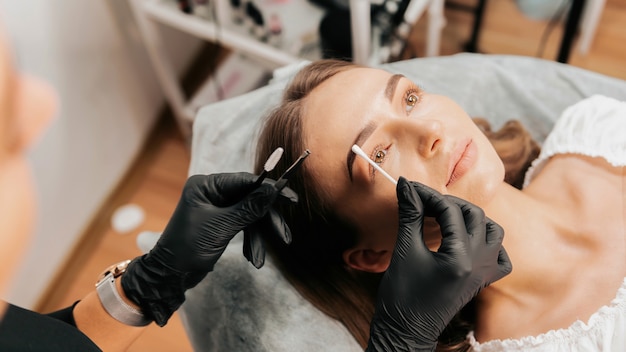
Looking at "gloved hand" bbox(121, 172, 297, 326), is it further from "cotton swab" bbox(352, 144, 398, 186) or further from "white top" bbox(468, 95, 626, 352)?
"white top" bbox(468, 95, 626, 352)

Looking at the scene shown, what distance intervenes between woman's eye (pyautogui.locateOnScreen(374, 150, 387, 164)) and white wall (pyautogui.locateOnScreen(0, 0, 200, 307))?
107 cm

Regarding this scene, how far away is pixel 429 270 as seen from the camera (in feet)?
2.84

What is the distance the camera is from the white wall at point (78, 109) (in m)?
1.62

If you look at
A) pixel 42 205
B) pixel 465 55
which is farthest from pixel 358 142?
pixel 42 205

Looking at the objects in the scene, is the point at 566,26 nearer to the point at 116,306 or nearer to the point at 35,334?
the point at 116,306

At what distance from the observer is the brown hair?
3.45 ft

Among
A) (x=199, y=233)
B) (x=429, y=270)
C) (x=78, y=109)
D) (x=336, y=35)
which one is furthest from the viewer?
(x=78, y=109)

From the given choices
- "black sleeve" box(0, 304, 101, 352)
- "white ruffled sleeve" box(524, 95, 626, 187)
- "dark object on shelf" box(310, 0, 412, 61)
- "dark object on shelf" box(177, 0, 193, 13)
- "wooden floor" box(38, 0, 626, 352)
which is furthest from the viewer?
"wooden floor" box(38, 0, 626, 352)

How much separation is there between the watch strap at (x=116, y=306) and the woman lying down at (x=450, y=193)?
31cm

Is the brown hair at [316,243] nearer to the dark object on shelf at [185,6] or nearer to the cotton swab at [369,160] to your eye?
the cotton swab at [369,160]

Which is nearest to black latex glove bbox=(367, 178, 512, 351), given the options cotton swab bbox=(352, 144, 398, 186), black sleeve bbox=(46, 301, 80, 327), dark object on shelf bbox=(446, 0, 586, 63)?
cotton swab bbox=(352, 144, 398, 186)

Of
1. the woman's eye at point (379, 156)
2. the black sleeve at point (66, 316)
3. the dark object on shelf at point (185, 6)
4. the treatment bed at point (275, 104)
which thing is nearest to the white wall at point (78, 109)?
the dark object on shelf at point (185, 6)

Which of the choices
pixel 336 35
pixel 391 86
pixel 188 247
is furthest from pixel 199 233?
pixel 336 35

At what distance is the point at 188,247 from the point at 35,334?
0.97ft
